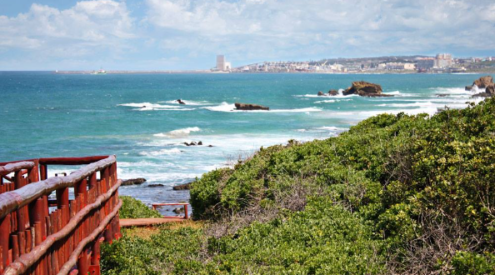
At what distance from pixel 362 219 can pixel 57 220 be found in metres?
4.43

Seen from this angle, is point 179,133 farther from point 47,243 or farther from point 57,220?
point 47,243

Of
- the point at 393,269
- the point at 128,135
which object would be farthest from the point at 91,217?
the point at 128,135

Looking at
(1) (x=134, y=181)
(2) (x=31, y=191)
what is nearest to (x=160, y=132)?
(1) (x=134, y=181)

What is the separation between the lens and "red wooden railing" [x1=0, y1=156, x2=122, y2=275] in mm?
4109

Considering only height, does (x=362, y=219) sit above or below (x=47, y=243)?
below

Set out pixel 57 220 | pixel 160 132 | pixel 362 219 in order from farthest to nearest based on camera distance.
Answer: pixel 160 132 < pixel 362 219 < pixel 57 220

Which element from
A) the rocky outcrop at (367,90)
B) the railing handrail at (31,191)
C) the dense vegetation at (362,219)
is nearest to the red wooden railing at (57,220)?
the railing handrail at (31,191)

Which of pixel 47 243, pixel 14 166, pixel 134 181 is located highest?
pixel 14 166

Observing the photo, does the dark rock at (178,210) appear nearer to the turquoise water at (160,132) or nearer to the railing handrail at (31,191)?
the turquoise water at (160,132)

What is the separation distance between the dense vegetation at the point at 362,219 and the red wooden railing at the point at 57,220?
25.3 inches

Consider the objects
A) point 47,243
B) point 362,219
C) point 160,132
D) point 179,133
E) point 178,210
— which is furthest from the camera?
point 160,132

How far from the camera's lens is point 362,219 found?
770cm

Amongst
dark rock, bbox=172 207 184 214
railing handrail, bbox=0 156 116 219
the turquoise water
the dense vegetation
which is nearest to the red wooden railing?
railing handrail, bbox=0 156 116 219

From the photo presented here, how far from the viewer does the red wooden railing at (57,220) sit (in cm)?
411
